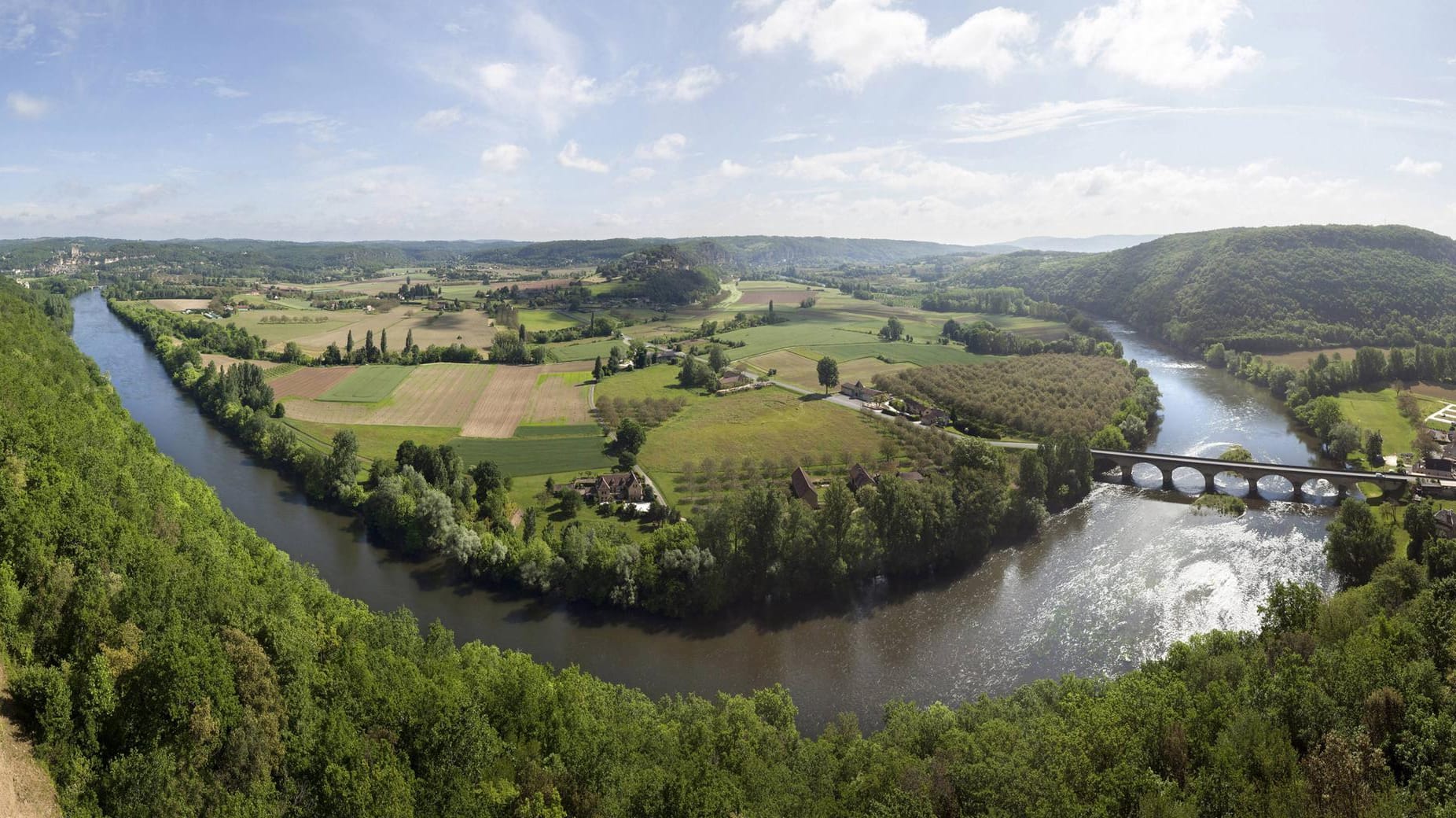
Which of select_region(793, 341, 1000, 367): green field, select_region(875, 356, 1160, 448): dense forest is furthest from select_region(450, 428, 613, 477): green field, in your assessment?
select_region(793, 341, 1000, 367): green field

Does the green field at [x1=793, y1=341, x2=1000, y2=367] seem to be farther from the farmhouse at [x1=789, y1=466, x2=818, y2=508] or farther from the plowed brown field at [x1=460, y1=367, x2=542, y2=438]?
the farmhouse at [x1=789, y1=466, x2=818, y2=508]

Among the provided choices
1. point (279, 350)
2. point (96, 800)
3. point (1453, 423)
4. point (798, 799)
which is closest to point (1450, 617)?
point (798, 799)

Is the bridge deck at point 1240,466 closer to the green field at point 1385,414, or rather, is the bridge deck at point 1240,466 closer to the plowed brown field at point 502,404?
the green field at point 1385,414

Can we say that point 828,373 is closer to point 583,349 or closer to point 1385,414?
point 583,349

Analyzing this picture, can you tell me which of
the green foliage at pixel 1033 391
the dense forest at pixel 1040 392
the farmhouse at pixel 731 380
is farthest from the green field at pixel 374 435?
the green foliage at pixel 1033 391

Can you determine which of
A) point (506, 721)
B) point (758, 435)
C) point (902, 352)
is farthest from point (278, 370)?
point (902, 352)

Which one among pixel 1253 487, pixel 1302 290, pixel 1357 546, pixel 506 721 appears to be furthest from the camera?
pixel 1302 290

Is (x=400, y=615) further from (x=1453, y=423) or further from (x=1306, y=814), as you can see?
(x=1453, y=423)
